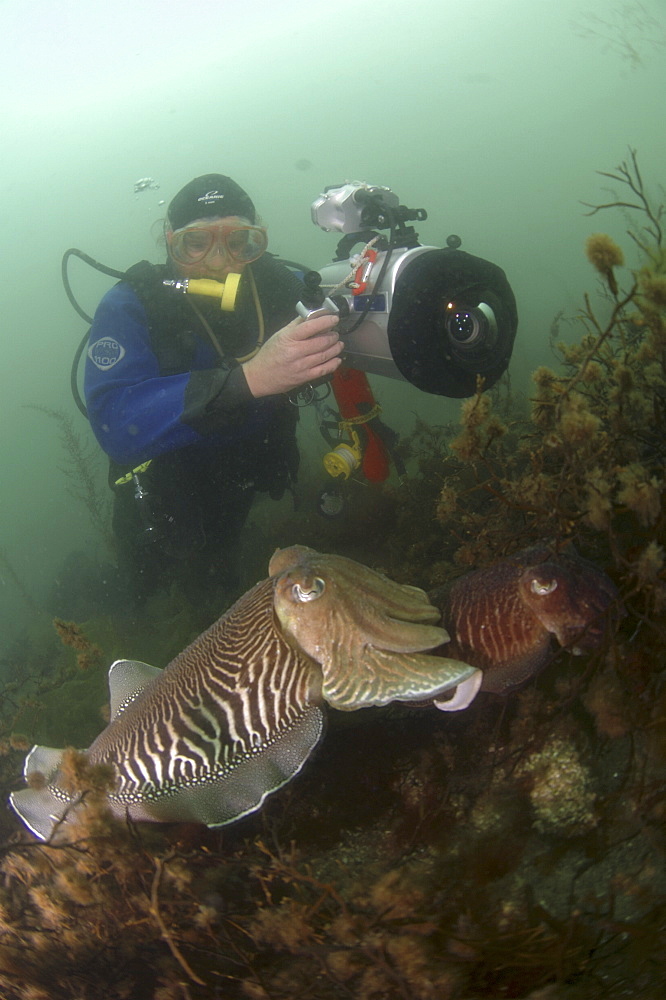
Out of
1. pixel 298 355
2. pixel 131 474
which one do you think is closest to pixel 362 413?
pixel 298 355

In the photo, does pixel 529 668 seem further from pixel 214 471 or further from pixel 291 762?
Answer: pixel 214 471

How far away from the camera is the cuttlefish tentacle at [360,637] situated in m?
1.67

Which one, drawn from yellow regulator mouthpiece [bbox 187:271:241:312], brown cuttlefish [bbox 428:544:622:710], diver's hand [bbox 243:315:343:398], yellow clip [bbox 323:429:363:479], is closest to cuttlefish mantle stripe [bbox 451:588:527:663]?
brown cuttlefish [bbox 428:544:622:710]

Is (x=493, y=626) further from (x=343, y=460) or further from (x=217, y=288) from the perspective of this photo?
(x=217, y=288)

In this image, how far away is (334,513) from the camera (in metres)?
4.99

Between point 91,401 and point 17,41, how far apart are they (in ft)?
255

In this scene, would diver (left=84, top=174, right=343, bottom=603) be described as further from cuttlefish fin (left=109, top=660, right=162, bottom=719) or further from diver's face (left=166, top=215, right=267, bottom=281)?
cuttlefish fin (left=109, top=660, right=162, bottom=719)

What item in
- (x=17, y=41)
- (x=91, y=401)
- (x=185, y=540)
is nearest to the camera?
(x=91, y=401)

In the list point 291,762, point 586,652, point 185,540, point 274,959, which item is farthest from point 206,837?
point 185,540

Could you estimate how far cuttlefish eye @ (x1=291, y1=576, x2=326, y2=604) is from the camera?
1.79m

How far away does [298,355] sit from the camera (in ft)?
10.6

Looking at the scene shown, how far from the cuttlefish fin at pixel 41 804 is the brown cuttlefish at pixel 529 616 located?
1635 mm

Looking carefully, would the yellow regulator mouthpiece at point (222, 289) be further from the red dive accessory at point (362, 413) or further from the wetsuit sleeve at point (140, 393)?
the red dive accessory at point (362, 413)

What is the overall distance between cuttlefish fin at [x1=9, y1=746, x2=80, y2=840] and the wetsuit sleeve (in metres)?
2.29
